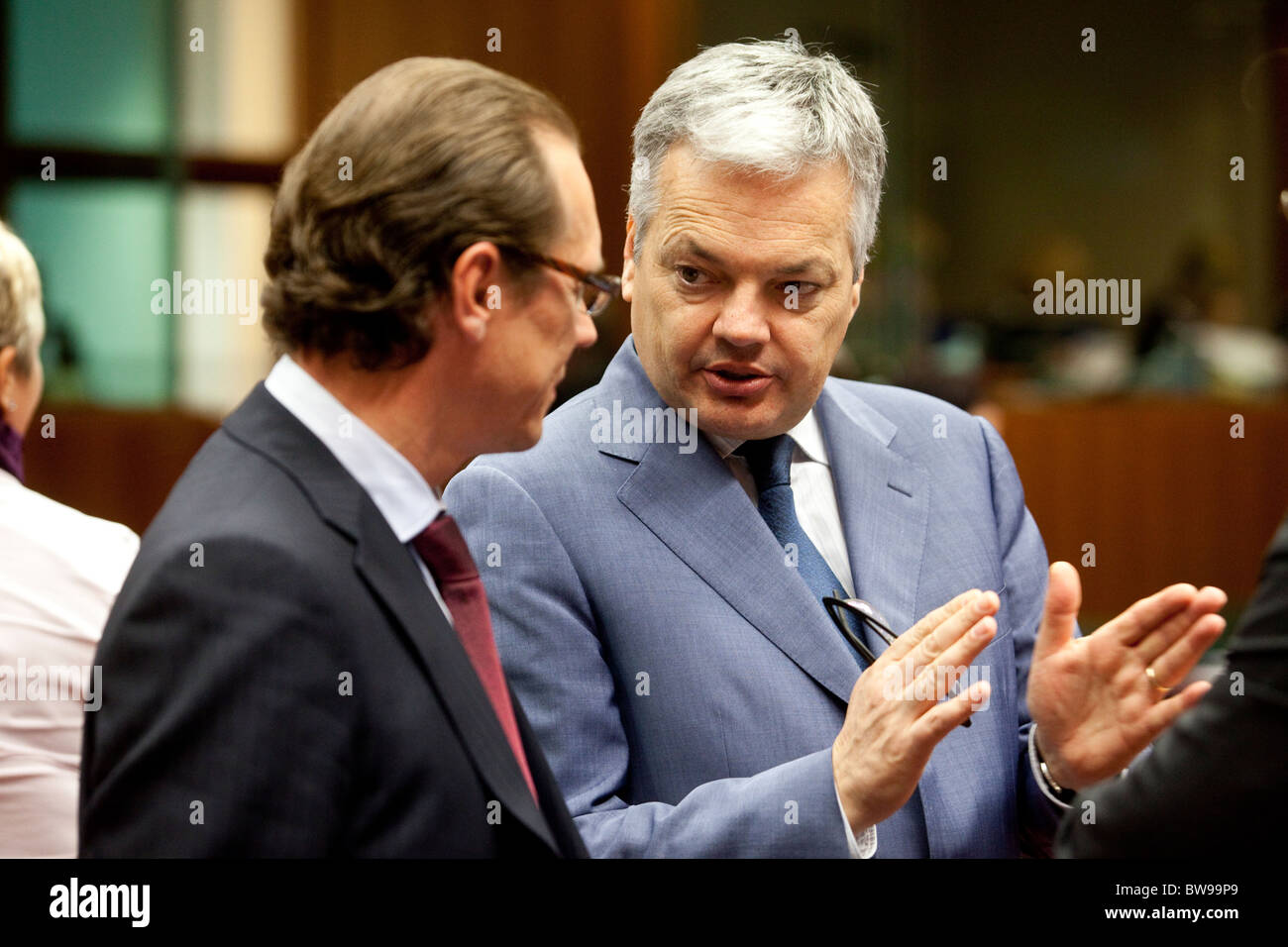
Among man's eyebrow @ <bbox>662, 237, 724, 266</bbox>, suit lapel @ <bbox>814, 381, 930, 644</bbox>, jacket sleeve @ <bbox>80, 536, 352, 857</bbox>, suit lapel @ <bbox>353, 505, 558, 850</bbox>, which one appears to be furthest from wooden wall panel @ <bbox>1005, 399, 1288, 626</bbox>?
jacket sleeve @ <bbox>80, 536, 352, 857</bbox>

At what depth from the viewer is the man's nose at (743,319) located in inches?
58.5

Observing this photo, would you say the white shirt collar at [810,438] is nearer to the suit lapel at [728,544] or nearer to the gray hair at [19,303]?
the suit lapel at [728,544]

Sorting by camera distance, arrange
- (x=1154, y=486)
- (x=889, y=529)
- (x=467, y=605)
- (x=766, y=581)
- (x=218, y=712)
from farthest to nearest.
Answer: (x=1154, y=486) < (x=889, y=529) < (x=766, y=581) < (x=467, y=605) < (x=218, y=712)

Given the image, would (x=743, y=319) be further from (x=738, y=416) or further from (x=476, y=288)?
(x=476, y=288)

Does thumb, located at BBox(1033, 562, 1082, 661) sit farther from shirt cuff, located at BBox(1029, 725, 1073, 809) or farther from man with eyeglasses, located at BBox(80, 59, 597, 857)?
man with eyeglasses, located at BBox(80, 59, 597, 857)

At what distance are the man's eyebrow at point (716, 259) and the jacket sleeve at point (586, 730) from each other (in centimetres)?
33

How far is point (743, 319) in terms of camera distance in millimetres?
1497

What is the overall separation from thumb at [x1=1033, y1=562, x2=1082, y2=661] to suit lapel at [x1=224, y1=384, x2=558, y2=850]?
0.62 m

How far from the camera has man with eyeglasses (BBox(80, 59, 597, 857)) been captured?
0.96 metres

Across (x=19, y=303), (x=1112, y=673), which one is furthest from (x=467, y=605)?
(x=19, y=303)

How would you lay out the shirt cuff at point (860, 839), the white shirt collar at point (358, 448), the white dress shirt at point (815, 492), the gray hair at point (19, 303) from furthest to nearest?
the gray hair at point (19, 303)
the white dress shirt at point (815, 492)
the shirt cuff at point (860, 839)
the white shirt collar at point (358, 448)

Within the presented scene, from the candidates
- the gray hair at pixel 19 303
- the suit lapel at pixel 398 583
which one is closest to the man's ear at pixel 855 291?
the suit lapel at pixel 398 583

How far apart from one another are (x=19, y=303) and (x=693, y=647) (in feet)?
3.86
